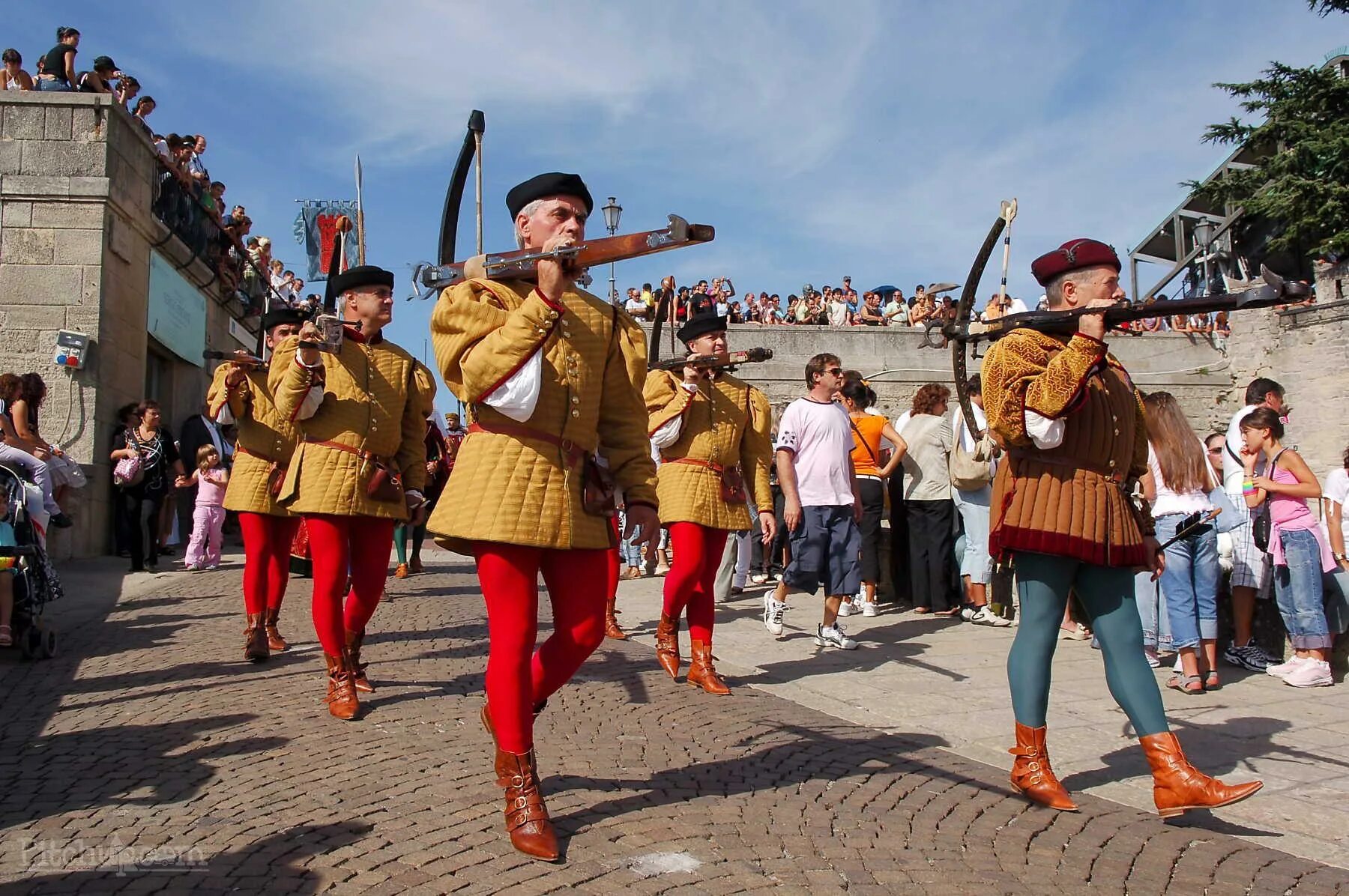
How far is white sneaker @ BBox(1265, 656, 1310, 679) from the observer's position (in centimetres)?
643

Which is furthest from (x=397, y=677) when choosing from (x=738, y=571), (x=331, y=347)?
(x=738, y=571)

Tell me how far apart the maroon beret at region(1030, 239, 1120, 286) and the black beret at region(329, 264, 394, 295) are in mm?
3096

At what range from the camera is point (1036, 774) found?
12.9 ft

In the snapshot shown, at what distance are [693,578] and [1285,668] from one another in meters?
3.46

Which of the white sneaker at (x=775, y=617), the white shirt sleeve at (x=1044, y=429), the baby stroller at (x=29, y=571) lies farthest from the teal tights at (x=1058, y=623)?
the baby stroller at (x=29, y=571)

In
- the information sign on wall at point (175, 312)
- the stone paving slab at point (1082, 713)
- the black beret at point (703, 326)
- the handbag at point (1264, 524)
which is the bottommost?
the stone paving slab at point (1082, 713)

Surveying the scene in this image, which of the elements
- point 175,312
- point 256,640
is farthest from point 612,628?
point 175,312

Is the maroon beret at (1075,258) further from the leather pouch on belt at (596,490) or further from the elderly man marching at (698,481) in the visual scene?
the elderly man marching at (698,481)

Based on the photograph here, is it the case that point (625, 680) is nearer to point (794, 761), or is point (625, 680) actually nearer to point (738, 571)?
point (794, 761)

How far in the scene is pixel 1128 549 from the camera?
154 inches

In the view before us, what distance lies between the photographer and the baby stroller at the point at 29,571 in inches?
251

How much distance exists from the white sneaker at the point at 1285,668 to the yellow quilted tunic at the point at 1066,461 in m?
3.06

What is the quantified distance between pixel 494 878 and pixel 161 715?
2611 millimetres

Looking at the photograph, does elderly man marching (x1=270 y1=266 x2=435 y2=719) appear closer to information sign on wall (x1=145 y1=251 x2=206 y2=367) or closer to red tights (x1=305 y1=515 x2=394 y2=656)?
red tights (x1=305 y1=515 x2=394 y2=656)
